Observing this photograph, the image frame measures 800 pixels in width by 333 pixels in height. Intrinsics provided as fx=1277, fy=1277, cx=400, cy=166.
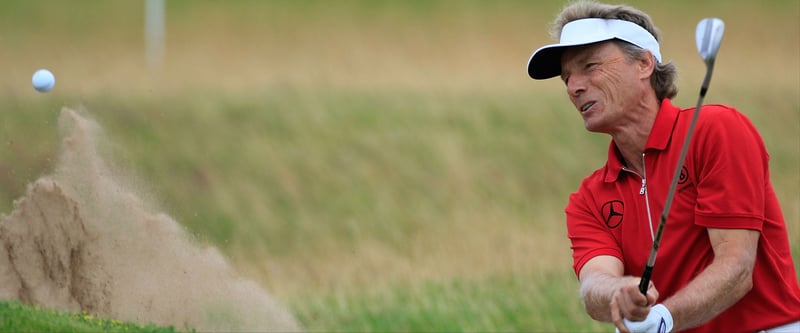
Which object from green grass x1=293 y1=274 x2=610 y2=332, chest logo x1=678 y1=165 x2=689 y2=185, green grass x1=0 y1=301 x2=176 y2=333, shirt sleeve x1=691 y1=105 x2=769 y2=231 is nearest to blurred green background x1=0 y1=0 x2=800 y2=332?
green grass x1=293 y1=274 x2=610 y2=332

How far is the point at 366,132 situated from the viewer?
1753 centimetres

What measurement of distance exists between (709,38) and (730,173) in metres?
0.62

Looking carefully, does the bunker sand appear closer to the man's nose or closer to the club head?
the man's nose

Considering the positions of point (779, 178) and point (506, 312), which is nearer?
point (506, 312)

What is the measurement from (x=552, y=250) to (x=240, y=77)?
9.37 metres

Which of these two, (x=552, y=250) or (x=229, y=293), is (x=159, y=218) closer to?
(x=229, y=293)

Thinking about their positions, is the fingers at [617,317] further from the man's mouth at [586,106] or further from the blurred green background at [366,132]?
the blurred green background at [366,132]

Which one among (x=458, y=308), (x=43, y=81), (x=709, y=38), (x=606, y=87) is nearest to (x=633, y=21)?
(x=606, y=87)

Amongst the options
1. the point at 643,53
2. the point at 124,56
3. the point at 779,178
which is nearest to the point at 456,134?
the point at 779,178

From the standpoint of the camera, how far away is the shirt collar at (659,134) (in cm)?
471

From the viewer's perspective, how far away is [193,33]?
936 inches

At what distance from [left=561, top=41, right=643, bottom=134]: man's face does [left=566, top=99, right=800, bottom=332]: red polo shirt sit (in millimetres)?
133

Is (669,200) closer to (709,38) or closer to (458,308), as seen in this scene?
(709,38)

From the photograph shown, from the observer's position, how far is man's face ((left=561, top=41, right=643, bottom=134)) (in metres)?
4.81
